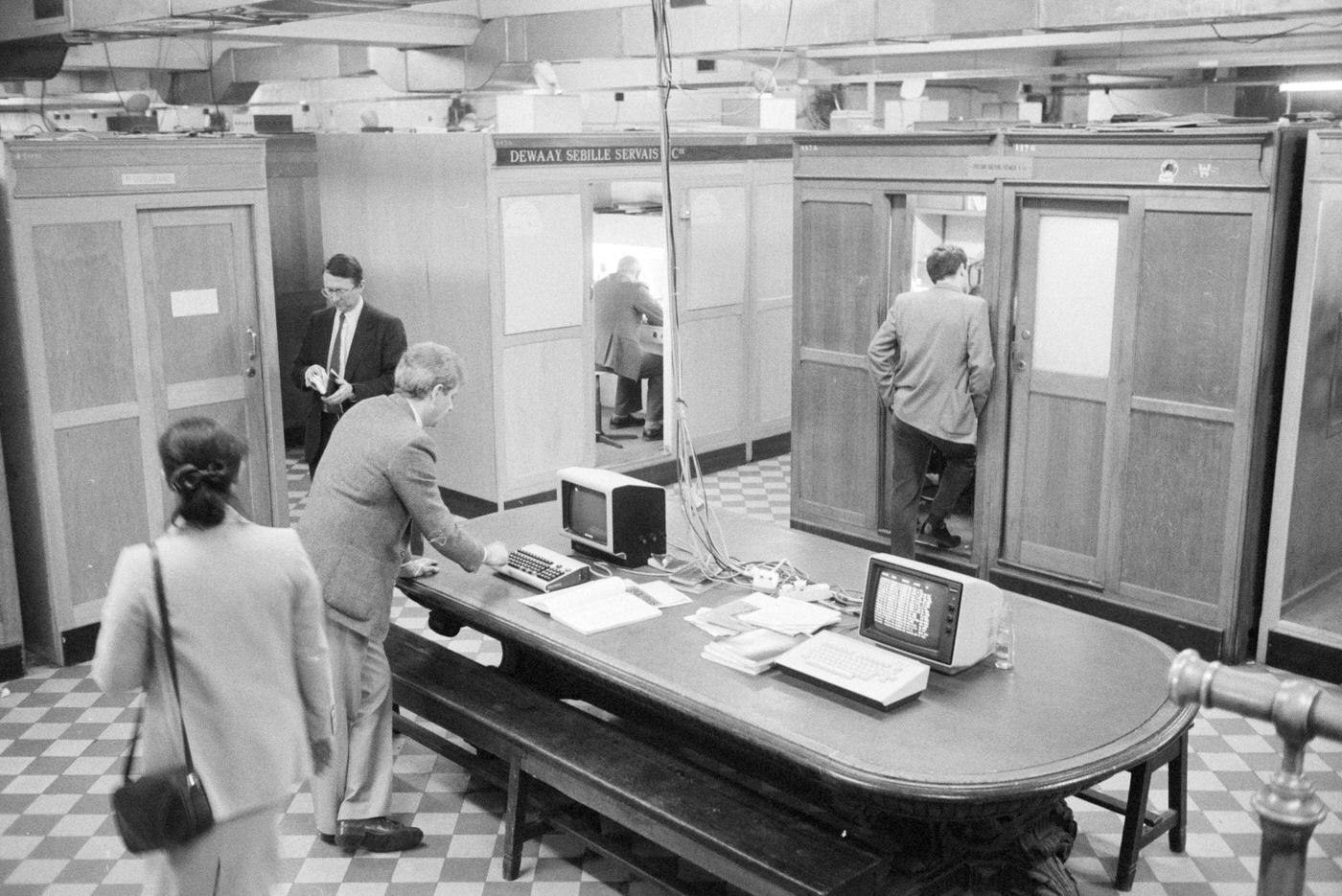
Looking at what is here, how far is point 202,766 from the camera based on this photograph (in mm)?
3086

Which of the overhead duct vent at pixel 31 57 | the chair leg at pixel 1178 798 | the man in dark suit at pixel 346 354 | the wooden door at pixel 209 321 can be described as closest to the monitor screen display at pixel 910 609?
the chair leg at pixel 1178 798

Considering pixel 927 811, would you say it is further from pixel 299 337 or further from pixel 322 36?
pixel 299 337

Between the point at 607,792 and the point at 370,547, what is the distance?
1125 mm

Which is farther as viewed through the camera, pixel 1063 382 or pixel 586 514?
pixel 1063 382

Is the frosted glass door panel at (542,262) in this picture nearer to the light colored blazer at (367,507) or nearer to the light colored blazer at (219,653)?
the light colored blazer at (367,507)

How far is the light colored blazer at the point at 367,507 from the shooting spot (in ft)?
14.0

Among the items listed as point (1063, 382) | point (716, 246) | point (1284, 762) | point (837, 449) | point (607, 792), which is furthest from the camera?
point (716, 246)

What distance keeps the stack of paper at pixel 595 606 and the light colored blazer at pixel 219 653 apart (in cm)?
133

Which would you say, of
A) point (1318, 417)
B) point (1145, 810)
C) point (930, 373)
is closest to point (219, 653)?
point (1145, 810)

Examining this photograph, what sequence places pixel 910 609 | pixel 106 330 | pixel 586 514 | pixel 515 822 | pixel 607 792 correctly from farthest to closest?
pixel 106 330, pixel 586 514, pixel 515 822, pixel 607 792, pixel 910 609

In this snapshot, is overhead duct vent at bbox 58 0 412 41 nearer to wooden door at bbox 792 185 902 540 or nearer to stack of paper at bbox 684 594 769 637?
wooden door at bbox 792 185 902 540

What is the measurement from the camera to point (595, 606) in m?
4.52

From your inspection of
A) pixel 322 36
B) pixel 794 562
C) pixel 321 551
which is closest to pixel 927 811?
pixel 794 562

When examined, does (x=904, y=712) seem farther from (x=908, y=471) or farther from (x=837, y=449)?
(x=837, y=449)
